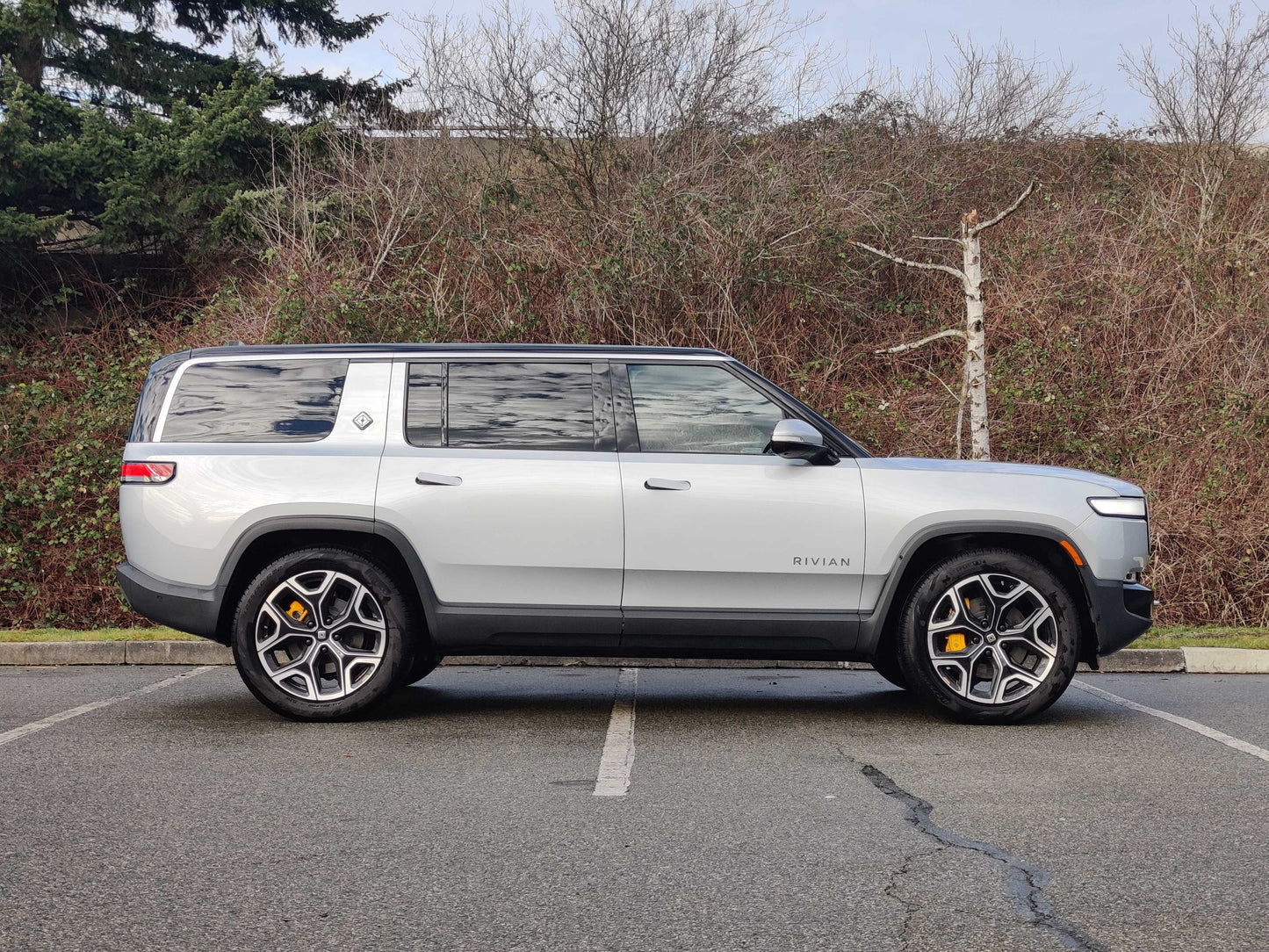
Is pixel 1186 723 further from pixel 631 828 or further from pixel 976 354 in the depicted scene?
pixel 976 354

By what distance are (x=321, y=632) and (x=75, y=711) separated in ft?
5.18

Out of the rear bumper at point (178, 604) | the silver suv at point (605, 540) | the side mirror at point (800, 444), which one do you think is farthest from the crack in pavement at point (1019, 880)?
the rear bumper at point (178, 604)

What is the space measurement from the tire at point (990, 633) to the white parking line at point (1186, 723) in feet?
2.42

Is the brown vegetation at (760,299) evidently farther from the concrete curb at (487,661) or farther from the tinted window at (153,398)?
the tinted window at (153,398)

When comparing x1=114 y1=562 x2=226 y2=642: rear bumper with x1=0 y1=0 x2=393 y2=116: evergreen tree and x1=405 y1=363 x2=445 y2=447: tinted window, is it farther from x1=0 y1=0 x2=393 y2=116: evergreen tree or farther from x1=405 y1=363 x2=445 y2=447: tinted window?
x1=0 y1=0 x2=393 y2=116: evergreen tree

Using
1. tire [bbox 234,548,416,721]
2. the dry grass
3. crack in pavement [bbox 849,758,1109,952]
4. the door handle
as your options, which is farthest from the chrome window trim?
the dry grass

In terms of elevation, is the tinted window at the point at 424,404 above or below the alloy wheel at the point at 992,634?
above

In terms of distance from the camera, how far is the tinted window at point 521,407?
673cm

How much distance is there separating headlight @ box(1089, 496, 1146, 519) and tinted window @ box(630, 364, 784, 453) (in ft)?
5.61

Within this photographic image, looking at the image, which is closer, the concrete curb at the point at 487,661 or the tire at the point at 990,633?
the tire at the point at 990,633

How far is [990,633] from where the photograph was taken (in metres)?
6.64

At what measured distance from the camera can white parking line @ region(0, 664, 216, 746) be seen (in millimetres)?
6320

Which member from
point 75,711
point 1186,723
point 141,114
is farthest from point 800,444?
point 141,114

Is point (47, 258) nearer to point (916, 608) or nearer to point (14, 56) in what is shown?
point (14, 56)
